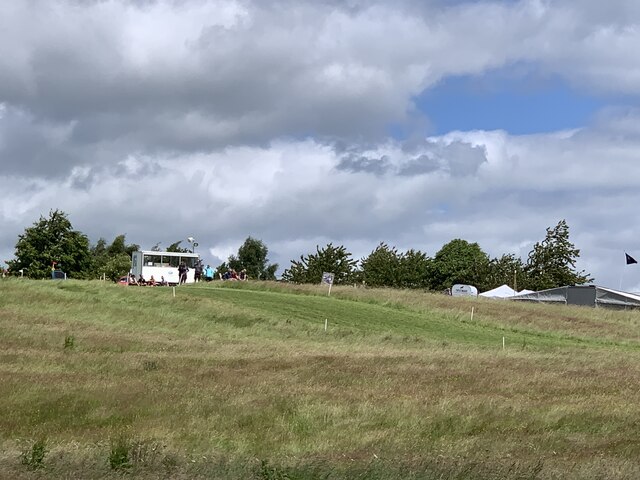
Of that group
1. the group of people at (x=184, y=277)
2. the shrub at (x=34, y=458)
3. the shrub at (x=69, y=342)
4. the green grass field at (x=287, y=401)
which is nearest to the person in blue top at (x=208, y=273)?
the group of people at (x=184, y=277)

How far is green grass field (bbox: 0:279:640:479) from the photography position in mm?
12398

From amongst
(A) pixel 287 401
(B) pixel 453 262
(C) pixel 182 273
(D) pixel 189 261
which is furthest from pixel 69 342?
(B) pixel 453 262

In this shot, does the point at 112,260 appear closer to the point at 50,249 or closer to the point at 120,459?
the point at 50,249

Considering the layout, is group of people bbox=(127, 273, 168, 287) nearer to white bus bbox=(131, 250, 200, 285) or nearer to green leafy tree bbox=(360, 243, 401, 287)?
white bus bbox=(131, 250, 200, 285)

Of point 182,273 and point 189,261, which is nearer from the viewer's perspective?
point 182,273

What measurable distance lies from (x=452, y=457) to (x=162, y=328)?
34385 millimetres

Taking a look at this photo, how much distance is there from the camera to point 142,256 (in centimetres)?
8862

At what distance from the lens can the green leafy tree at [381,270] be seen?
13041cm

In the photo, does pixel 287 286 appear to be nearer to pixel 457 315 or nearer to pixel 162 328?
pixel 457 315

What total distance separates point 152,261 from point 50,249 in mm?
32748

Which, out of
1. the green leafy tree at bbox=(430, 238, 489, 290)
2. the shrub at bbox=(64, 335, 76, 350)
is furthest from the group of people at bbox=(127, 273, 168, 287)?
the green leafy tree at bbox=(430, 238, 489, 290)

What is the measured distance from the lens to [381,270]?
13162cm

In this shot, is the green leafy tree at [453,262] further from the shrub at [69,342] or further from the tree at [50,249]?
the shrub at [69,342]

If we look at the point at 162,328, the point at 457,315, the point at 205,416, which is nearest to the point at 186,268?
the point at 457,315
